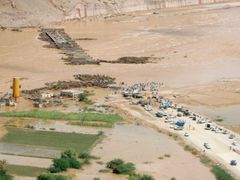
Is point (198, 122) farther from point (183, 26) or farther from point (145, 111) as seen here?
point (183, 26)

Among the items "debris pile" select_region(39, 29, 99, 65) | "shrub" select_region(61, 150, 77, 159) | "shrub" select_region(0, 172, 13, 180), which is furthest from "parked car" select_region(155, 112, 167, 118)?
"debris pile" select_region(39, 29, 99, 65)

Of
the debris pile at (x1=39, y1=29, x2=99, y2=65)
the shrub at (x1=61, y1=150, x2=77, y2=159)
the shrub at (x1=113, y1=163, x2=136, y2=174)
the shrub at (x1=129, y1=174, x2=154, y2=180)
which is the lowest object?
the shrub at (x1=129, y1=174, x2=154, y2=180)

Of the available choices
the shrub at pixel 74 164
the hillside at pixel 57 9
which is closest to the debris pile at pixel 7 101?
the shrub at pixel 74 164

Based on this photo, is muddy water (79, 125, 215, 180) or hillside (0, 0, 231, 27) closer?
muddy water (79, 125, 215, 180)

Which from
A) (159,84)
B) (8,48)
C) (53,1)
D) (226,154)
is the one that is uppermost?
(53,1)

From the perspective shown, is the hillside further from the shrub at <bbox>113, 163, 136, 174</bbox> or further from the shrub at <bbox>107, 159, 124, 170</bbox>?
the shrub at <bbox>113, 163, 136, 174</bbox>

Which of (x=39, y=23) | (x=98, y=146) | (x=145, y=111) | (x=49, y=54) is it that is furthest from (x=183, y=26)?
(x=98, y=146)
